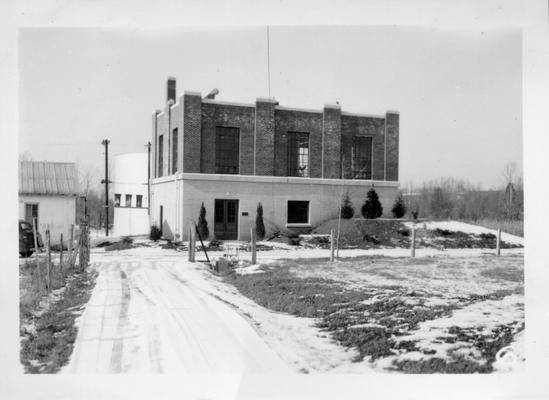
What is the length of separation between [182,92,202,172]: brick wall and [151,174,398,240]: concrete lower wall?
0.14m

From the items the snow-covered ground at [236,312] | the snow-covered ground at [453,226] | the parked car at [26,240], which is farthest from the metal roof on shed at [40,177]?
the snow-covered ground at [453,226]

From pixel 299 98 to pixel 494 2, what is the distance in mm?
2009

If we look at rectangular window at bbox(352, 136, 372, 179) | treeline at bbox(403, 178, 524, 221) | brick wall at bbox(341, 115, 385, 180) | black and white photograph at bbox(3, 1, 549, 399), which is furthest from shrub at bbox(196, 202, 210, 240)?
treeline at bbox(403, 178, 524, 221)

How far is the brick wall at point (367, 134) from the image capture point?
509 centimetres

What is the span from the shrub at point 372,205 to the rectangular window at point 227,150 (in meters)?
1.47

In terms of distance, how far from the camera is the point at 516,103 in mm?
4629

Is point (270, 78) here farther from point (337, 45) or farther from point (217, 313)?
point (217, 313)

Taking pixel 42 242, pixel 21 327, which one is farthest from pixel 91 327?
pixel 42 242

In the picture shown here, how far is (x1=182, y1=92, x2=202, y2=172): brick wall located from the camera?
500 centimetres

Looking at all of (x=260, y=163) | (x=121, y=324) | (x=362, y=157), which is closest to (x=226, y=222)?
(x=260, y=163)

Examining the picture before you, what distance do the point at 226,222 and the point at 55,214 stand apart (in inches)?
68.6

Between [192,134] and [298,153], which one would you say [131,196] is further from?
[298,153]

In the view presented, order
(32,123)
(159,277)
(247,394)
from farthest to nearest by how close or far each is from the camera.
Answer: (159,277) → (32,123) → (247,394)

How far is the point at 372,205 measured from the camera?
17.0ft
